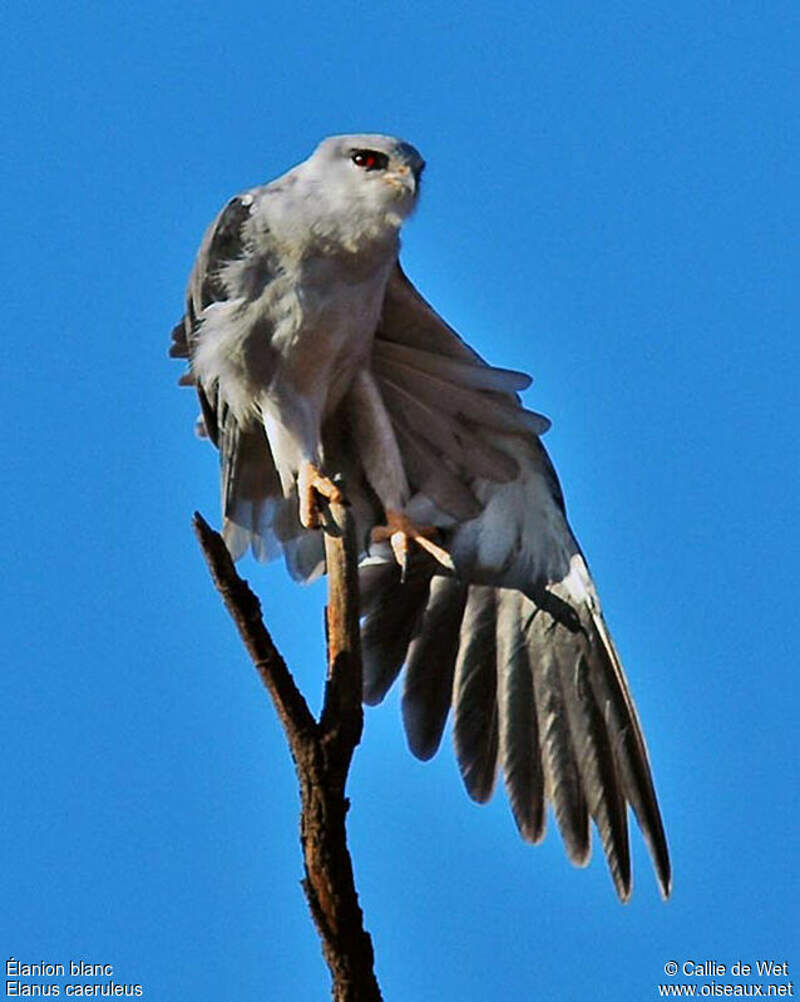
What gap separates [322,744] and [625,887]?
1.90 m

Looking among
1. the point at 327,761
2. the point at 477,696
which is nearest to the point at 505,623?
the point at 477,696

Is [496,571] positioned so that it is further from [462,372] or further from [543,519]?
[462,372]

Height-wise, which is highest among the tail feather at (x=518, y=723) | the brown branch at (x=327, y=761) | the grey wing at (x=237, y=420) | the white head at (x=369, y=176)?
the white head at (x=369, y=176)

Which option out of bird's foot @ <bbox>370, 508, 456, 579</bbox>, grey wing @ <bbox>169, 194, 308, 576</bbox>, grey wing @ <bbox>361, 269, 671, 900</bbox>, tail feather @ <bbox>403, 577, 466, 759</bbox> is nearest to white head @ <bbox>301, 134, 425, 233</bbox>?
grey wing @ <bbox>169, 194, 308, 576</bbox>

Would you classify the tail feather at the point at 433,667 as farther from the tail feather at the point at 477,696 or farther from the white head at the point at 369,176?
the white head at the point at 369,176

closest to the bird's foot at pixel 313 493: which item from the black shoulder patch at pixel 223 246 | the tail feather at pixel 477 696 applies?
the black shoulder patch at pixel 223 246

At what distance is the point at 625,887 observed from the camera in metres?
6.37

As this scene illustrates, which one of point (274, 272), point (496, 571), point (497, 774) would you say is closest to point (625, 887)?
point (497, 774)

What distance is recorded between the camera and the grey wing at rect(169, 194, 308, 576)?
20.7 ft

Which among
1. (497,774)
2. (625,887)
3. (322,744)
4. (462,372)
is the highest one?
(462,372)

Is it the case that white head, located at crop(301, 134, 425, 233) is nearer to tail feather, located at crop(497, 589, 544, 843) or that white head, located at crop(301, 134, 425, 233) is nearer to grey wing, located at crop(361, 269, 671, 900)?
grey wing, located at crop(361, 269, 671, 900)

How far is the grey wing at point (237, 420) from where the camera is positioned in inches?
249

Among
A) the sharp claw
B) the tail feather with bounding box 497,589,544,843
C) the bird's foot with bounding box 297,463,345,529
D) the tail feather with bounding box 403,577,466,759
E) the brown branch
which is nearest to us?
the brown branch

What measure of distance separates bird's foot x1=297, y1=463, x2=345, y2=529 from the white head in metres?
0.85
